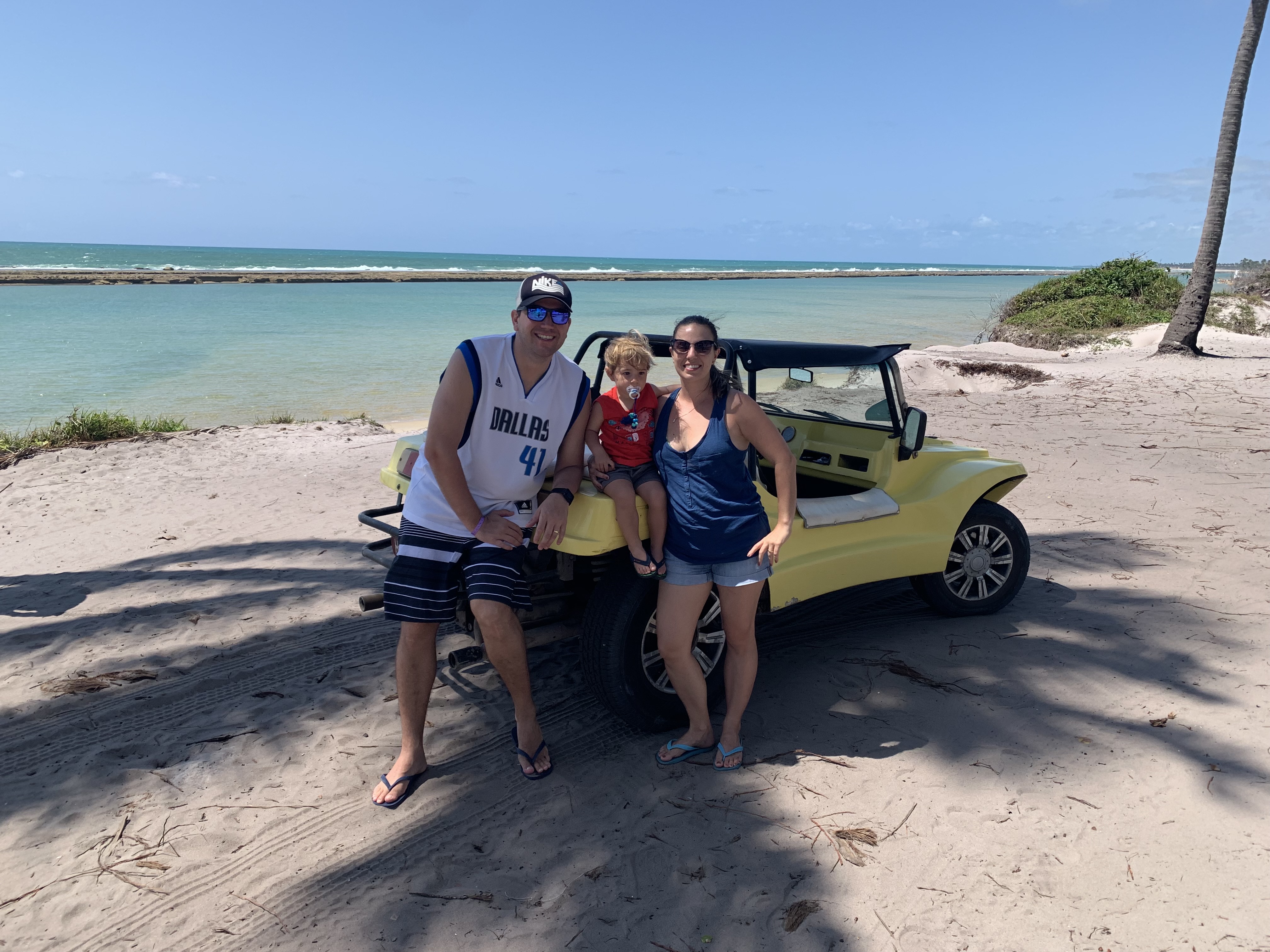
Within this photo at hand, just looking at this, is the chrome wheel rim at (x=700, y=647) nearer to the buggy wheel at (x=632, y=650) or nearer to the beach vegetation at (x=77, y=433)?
the buggy wheel at (x=632, y=650)

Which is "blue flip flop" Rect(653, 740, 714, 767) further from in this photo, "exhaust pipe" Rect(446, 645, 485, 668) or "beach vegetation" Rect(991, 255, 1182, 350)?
"beach vegetation" Rect(991, 255, 1182, 350)

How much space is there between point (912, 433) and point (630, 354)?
182cm

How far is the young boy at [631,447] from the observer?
3199 millimetres

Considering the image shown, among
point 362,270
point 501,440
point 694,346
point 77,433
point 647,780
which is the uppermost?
point 362,270

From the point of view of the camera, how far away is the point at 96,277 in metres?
50.4

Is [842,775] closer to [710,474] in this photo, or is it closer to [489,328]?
[710,474]

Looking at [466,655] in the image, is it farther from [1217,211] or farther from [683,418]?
[1217,211]

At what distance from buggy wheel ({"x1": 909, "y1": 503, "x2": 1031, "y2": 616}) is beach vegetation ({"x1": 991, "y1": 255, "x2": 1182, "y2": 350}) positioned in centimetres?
1569

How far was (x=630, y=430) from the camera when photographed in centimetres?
334

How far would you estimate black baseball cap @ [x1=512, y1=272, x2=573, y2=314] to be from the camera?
3107 millimetres

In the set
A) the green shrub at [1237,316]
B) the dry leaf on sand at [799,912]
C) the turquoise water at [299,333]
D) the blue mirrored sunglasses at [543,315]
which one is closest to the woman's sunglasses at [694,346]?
the blue mirrored sunglasses at [543,315]

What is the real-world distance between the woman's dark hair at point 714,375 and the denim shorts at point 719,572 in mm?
643

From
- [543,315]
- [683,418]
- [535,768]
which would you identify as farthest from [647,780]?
[543,315]

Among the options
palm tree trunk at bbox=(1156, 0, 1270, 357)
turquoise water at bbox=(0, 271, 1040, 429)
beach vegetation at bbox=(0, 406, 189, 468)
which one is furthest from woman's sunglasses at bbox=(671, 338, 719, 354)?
palm tree trunk at bbox=(1156, 0, 1270, 357)
